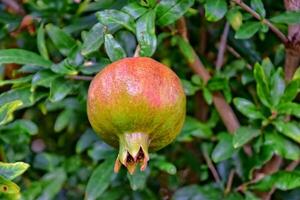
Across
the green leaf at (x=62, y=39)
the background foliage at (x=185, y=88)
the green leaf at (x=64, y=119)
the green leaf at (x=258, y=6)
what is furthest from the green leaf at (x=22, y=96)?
the green leaf at (x=258, y=6)

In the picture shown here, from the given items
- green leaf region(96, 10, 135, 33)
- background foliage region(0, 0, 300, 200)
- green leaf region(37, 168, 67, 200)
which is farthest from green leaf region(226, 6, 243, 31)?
green leaf region(37, 168, 67, 200)

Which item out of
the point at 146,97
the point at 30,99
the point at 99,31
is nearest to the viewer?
the point at 146,97

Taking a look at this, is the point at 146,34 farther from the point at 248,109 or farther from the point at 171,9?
the point at 248,109

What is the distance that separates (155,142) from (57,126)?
0.55 metres

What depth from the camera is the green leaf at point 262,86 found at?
116 centimetres

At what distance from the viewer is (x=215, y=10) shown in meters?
1.10

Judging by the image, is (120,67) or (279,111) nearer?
(120,67)

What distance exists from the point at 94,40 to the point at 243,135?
0.35 m

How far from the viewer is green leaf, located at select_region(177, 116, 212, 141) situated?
133 cm

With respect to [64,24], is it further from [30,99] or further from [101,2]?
[30,99]

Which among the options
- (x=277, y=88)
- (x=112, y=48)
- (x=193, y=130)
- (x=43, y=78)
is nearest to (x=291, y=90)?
(x=277, y=88)

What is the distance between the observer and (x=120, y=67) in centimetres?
90

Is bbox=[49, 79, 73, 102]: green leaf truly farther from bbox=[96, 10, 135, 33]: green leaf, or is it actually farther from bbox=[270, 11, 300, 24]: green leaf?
bbox=[270, 11, 300, 24]: green leaf

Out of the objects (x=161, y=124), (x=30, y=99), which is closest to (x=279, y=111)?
(x=161, y=124)
